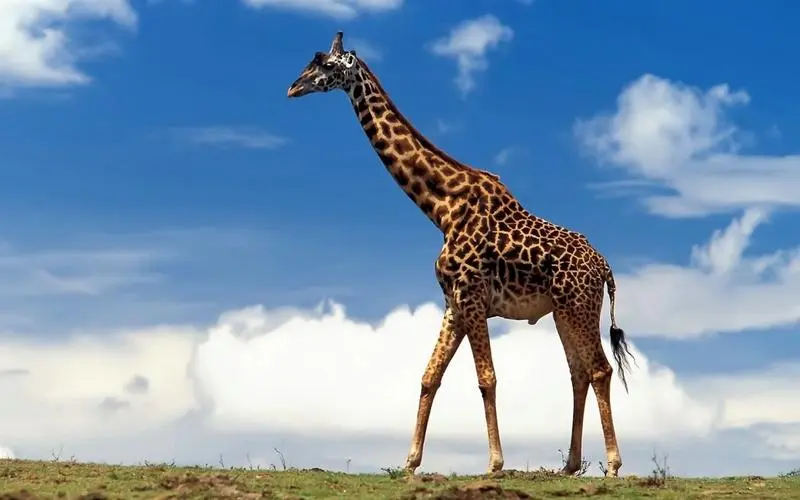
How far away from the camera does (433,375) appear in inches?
758

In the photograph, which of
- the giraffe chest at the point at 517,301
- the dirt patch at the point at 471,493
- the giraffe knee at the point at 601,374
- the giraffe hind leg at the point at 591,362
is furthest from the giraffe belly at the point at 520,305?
the dirt patch at the point at 471,493

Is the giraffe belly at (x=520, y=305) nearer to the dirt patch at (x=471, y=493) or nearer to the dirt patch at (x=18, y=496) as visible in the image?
the dirt patch at (x=471, y=493)

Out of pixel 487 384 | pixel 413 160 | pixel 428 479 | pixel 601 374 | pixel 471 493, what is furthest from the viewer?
pixel 413 160

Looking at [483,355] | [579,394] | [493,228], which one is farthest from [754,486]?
[493,228]

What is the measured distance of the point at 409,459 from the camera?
1905cm

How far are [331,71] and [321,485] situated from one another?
828cm

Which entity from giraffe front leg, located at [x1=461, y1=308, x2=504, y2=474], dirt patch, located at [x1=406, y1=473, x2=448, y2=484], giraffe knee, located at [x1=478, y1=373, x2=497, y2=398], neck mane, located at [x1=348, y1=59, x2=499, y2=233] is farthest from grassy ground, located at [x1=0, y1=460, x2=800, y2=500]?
neck mane, located at [x1=348, y1=59, x2=499, y2=233]

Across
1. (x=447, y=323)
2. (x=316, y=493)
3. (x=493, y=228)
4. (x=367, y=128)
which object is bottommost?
(x=316, y=493)

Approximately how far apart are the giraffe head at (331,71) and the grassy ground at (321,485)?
7.11 meters

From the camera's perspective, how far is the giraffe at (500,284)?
62.0ft

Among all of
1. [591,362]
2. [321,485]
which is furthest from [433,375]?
[321,485]

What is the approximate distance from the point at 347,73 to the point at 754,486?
33.0 ft

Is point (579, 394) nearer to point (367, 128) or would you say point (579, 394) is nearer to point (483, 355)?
point (483, 355)

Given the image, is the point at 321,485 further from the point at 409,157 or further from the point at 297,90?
the point at 297,90
